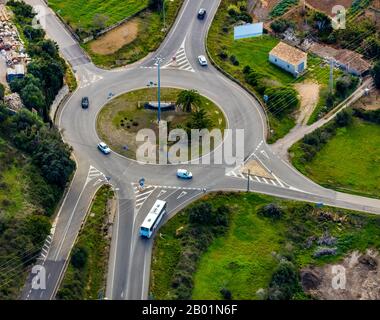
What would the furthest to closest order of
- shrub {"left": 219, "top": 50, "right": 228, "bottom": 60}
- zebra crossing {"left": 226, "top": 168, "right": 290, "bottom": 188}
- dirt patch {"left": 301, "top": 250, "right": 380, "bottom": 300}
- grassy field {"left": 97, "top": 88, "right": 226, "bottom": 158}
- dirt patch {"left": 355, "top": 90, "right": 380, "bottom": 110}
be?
shrub {"left": 219, "top": 50, "right": 228, "bottom": 60}, dirt patch {"left": 355, "top": 90, "right": 380, "bottom": 110}, grassy field {"left": 97, "top": 88, "right": 226, "bottom": 158}, zebra crossing {"left": 226, "top": 168, "right": 290, "bottom": 188}, dirt patch {"left": 301, "top": 250, "right": 380, "bottom": 300}

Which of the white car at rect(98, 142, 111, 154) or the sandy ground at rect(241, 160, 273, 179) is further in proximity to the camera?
the white car at rect(98, 142, 111, 154)

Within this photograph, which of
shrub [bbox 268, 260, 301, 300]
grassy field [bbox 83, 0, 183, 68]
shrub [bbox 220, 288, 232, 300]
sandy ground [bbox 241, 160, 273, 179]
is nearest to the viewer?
shrub [bbox 220, 288, 232, 300]

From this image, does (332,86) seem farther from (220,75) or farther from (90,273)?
(90,273)

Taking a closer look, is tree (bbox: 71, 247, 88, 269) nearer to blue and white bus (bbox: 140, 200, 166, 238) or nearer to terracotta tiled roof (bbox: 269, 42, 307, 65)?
blue and white bus (bbox: 140, 200, 166, 238)

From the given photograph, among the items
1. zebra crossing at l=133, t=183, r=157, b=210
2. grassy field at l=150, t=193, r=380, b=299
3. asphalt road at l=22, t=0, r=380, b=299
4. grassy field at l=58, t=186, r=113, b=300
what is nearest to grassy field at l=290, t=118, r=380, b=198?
asphalt road at l=22, t=0, r=380, b=299

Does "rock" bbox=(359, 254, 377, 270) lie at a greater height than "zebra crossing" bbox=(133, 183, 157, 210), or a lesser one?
lesser

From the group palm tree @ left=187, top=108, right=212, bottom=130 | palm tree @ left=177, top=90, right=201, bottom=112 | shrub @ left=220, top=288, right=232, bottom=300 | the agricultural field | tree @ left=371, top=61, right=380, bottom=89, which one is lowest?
shrub @ left=220, top=288, right=232, bottom=300

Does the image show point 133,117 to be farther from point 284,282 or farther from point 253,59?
point 284,282
